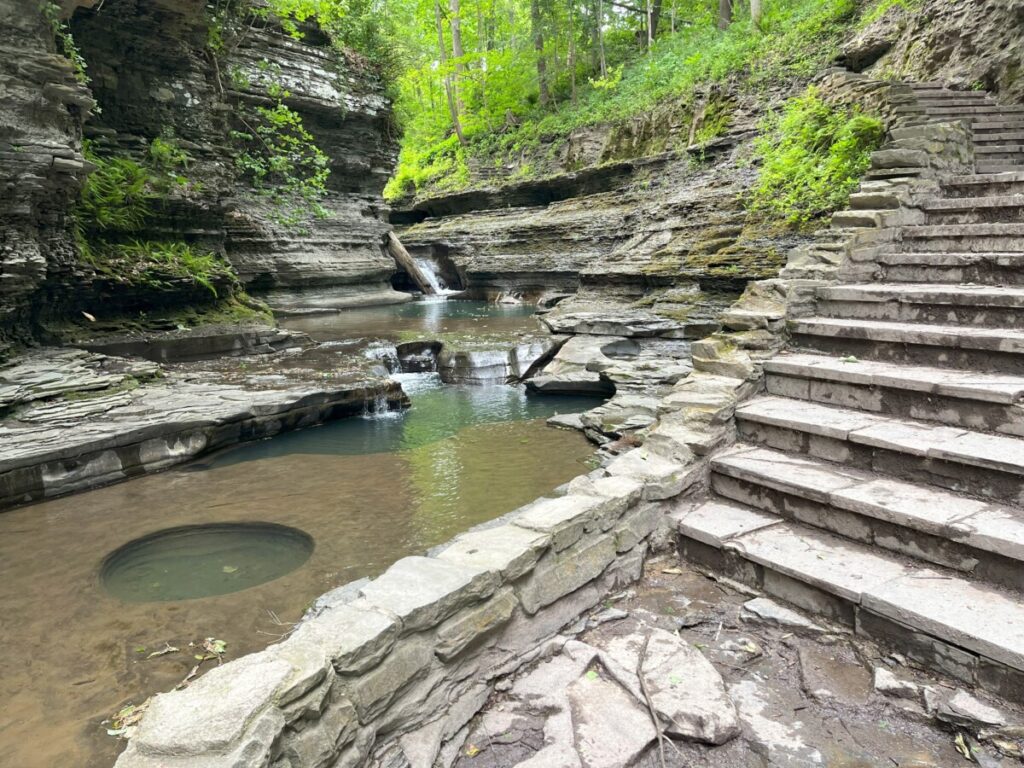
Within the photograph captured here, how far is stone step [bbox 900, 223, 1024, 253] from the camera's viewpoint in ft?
14.6

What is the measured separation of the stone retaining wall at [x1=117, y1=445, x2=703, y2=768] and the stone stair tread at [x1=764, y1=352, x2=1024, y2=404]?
1500mm

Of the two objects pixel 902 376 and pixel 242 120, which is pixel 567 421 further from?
pixel 242 120

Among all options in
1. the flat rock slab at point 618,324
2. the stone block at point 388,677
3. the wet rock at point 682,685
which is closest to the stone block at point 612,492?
the wet rock at point 682,685

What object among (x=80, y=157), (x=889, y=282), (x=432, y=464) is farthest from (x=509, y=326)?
(x=889, y=282)

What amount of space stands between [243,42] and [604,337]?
473 inches

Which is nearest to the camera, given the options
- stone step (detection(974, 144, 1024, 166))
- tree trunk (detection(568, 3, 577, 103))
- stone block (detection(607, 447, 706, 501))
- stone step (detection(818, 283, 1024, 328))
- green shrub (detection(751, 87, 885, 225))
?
stone block (detection(607, 447, 706, 501))

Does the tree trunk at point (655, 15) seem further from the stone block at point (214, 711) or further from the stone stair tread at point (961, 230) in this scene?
the stone block at point (214, 711)

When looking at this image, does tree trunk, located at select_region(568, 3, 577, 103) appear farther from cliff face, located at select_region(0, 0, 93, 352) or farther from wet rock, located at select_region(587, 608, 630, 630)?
wet rock, located at select_region(587, 608, 630, 630)

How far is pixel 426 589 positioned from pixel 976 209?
214 inches

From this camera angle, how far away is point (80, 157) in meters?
7.75

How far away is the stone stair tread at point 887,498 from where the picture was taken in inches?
102

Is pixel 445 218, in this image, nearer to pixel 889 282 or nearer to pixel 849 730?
pixel 889 282

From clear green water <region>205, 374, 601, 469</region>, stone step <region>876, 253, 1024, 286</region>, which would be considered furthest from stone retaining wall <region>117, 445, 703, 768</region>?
clear green water <region>205, 374, 601, 469</region>

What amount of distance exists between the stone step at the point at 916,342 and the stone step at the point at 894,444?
58 cm
